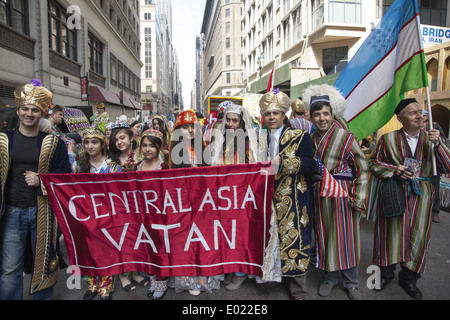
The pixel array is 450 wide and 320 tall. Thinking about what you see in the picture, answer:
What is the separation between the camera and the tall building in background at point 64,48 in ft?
33.6

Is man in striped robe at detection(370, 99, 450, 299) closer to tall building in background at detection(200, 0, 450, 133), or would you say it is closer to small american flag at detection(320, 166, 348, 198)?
small american flag at detection(320, 166, 348, 198)

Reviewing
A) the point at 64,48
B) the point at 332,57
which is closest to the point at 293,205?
the point at 64,48

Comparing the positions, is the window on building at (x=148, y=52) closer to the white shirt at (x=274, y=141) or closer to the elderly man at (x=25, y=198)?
the elderly man at (x=25, y=198)

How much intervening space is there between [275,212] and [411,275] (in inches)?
65.1

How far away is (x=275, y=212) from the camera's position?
2822mm

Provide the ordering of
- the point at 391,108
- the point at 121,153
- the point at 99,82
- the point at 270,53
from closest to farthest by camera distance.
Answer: the point at 391,108, the point at 121,153, the point at 99,82, the point at 270,53

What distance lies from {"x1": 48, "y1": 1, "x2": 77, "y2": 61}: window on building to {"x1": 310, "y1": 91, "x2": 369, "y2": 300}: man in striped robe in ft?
51.5

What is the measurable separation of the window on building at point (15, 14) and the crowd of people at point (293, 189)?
998 centimetres

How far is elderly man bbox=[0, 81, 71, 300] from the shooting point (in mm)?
2435

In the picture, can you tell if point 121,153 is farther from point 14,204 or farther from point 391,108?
point 391,108

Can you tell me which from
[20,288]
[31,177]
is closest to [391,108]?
[31,177]

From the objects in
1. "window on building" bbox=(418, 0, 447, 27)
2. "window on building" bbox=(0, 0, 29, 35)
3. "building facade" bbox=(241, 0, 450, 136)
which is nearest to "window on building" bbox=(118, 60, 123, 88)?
"building facade" bbox=(241, 0, 450, 136)

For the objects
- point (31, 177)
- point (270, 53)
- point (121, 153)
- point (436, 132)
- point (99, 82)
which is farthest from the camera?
point (270, 53)

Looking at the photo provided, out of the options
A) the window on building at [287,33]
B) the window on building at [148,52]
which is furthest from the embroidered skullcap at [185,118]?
the window on building at [148,52]
